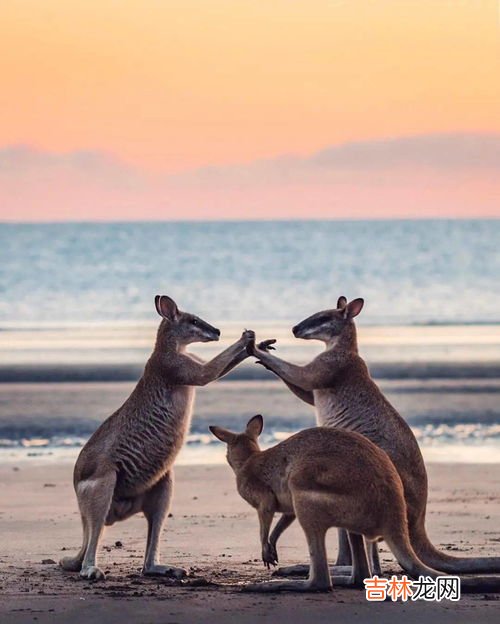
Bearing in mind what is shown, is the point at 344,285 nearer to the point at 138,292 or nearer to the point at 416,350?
the point at 138,292

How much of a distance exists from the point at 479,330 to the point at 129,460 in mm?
24193

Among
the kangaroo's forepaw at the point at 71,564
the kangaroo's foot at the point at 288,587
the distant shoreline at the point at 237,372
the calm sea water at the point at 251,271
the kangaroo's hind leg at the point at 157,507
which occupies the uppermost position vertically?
the calm sea water at the point at 251,271

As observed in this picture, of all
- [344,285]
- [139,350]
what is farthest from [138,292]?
[139,350]

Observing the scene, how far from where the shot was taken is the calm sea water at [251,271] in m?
42.1

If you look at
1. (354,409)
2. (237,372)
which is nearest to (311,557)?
(354,409)

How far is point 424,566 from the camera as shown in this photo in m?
7.25

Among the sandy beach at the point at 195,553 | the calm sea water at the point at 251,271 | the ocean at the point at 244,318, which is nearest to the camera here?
the sandy beach at the point at 195,553

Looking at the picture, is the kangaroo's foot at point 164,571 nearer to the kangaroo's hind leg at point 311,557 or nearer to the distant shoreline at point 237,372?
the kangaroo's hind leg at point 311,557

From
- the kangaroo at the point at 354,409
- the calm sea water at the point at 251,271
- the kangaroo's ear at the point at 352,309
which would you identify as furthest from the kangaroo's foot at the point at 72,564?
the calm sea water at the point at 251,271

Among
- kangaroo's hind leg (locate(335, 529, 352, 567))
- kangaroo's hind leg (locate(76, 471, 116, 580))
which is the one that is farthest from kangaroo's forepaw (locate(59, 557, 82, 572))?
kangaroo's hind leg (locate(335, 529, 352, 567))

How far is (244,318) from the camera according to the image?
37.9 m

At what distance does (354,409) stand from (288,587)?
1.35 m

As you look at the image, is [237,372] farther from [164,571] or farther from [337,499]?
[337,499]

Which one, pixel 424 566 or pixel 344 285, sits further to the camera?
pixel 344 285
